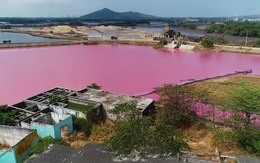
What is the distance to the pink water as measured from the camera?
1725 centimetres

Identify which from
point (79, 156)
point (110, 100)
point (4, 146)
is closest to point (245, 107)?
point (79, 156)

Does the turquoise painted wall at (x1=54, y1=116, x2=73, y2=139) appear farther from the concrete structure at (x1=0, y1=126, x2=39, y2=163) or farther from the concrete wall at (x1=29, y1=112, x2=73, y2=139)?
the concrete structure at (x1=0, y1=126, x2=39, y2=163)

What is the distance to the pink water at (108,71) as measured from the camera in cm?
1725

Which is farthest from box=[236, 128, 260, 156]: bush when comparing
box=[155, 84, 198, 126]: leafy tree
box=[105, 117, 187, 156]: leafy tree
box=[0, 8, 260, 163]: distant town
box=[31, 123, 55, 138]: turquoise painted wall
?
box=[31, 123, 55, 138]: turquoise painted wall

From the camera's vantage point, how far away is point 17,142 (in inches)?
317

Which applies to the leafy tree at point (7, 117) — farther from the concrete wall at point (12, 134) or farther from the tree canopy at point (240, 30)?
the tree canopy at point (240, 30)

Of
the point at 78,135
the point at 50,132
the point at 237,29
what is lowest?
the point at 78,135

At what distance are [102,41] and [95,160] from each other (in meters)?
38.1

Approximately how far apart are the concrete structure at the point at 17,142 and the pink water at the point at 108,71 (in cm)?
603

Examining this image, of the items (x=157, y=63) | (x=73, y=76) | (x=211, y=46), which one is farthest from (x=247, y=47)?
(x=73, y=76)

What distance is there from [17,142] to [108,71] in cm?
1430

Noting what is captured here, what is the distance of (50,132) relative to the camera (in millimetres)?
9047

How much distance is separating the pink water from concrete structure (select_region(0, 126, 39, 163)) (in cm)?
603

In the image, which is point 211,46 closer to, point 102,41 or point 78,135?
point 102,41
